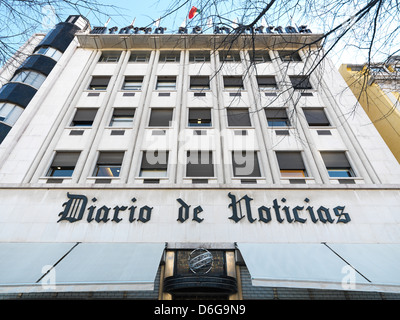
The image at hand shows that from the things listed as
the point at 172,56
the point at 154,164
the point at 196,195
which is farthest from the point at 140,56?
the point at 196,195

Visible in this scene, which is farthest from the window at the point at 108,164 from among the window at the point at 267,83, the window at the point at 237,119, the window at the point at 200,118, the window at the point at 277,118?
the window at the point at 267,83

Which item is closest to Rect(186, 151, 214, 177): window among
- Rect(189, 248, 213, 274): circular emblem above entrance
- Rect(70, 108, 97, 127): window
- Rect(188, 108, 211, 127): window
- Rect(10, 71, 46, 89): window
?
Rect(188, 108, 211, 127): window

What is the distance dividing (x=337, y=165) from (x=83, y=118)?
39.8ft

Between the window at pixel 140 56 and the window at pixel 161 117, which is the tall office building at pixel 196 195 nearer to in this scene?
the window at pixel 161 117

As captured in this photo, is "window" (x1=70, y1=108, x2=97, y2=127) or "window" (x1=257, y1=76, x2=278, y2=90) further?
"window" (x1=257, y1=76, x2=278, y2=90)

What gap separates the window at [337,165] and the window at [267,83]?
5097 mm

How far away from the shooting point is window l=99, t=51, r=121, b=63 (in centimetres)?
1443

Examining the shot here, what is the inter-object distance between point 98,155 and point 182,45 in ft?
31.1

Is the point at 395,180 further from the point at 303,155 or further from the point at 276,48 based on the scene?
the point at 276,48

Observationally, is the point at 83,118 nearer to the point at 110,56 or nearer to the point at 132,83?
the point at 132,83

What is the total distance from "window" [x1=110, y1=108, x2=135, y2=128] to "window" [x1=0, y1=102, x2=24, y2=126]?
7.30m

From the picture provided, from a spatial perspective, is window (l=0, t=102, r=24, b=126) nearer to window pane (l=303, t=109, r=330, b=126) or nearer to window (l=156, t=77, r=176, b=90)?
window (l=156, t=77, r=176, b=90)

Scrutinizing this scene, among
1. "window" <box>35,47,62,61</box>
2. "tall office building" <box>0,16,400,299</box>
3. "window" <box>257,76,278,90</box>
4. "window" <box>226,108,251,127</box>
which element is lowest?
"tall office building" <box>0,16,400,299</box>

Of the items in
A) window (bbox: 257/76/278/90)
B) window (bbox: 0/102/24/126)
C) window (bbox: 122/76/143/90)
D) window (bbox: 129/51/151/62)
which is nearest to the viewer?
window (bbox: 257/76/278/90)
